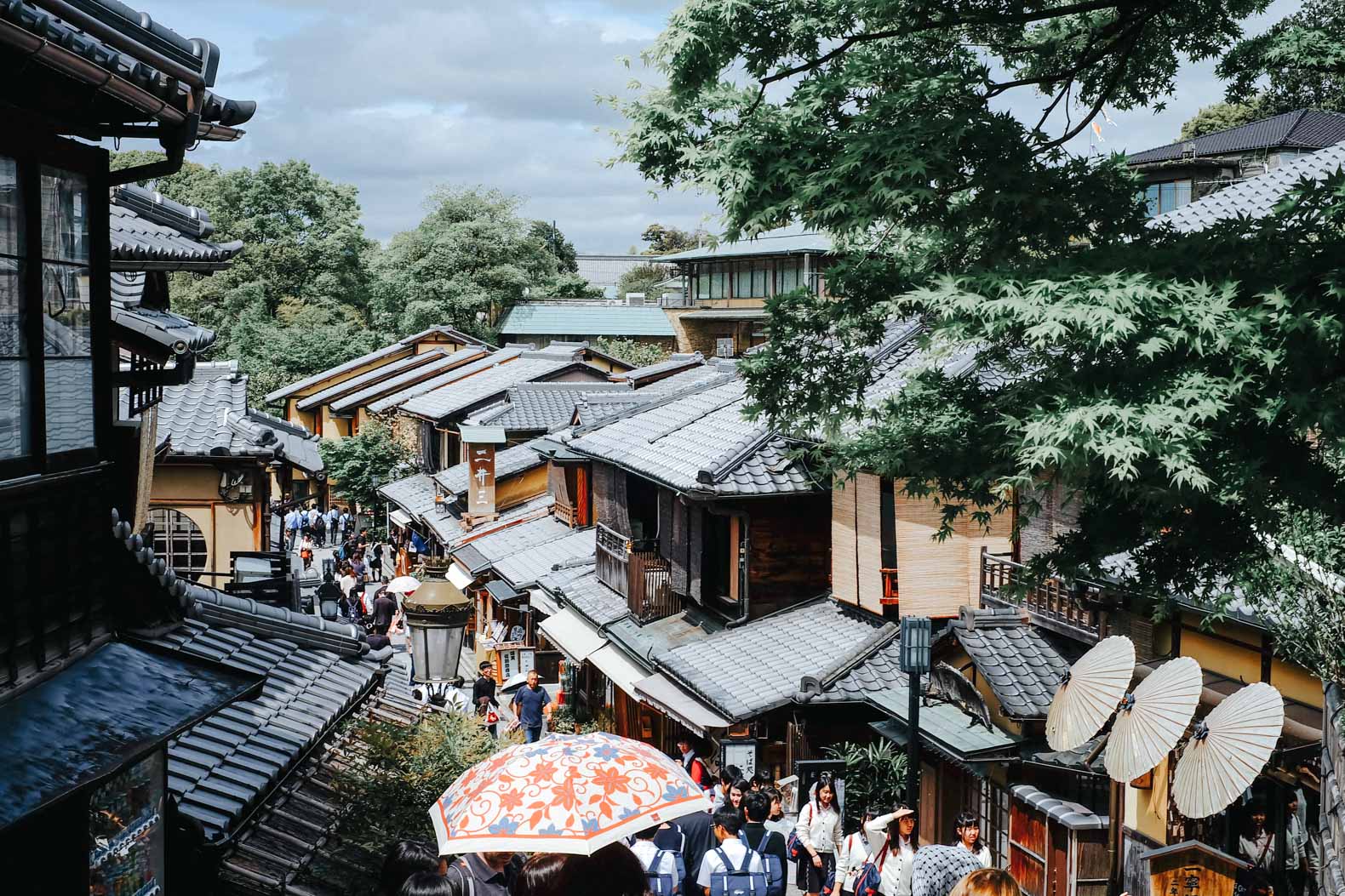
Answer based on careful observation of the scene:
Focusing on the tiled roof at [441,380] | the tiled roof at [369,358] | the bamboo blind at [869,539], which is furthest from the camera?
the tiled roof at [369,358]

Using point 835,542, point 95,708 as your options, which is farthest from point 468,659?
point 95,708

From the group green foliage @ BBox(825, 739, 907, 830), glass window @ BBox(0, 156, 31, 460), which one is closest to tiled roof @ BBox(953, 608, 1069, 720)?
green foliage @ BBox(825, 739, 907, 830)

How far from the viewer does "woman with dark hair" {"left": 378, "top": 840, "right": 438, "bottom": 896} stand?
254 inches

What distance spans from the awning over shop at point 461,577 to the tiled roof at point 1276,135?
63.7 ft

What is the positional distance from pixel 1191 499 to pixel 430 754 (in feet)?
21.0

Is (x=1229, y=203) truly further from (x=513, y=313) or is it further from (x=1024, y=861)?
(x=513, y=313)

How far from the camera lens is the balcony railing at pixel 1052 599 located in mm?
14203

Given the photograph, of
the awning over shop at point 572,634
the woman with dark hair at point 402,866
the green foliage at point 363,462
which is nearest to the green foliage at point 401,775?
the woman with dark hair at point 402,866

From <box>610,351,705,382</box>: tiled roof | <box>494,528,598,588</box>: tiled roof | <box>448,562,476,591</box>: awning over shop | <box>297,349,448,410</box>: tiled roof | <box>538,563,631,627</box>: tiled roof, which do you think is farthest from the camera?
<box>297,349,448,410</box>: tiled roof

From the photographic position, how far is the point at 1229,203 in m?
17.3

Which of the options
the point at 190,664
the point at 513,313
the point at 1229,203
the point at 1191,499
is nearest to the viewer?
the point at 190,664

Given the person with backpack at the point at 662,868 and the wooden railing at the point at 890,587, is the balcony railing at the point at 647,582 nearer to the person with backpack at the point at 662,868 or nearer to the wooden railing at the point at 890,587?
the wooden railing at the point at 890,587

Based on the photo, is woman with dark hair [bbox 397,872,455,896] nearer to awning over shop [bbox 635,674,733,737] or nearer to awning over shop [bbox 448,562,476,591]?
awning over shop [bbox 635,674,733,737]

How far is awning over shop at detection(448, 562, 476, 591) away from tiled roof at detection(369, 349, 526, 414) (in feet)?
55.5
